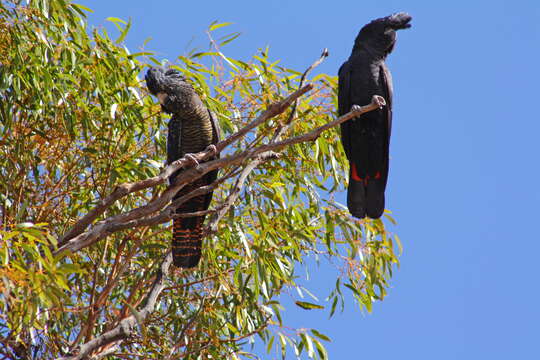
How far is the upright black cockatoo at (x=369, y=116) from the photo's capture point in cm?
389

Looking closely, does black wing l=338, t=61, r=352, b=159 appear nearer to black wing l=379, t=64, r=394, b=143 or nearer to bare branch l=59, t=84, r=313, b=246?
black wing l=379, t=64, r=394, b=143

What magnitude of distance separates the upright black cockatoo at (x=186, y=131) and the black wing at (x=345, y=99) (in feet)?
2.25

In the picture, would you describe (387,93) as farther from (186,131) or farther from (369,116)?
(186,131)

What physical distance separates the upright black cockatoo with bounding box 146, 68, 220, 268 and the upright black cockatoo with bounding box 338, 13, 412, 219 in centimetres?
74

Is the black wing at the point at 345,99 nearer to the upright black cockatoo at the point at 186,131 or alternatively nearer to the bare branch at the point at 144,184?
the upright black cockatoo at the point at 186,131

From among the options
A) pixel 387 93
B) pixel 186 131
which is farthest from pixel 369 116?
pixel 186 131

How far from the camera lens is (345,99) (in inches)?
155

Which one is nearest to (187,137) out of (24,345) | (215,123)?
(215,123)

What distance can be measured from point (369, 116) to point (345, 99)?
0.49 ft

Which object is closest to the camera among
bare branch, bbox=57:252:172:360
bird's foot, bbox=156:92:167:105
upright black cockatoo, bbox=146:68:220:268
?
bare branch, bbox=57:252:172:360

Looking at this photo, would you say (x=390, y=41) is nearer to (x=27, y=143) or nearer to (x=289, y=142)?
(x=289, y=142)

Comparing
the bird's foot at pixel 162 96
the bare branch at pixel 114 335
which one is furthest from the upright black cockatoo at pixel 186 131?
the bare branch at pixel 114 335

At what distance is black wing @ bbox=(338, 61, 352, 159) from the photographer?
155 inches

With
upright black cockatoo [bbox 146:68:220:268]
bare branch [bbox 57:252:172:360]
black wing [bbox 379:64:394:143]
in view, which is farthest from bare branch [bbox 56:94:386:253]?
black wing [bbox 379:64:394:143]
